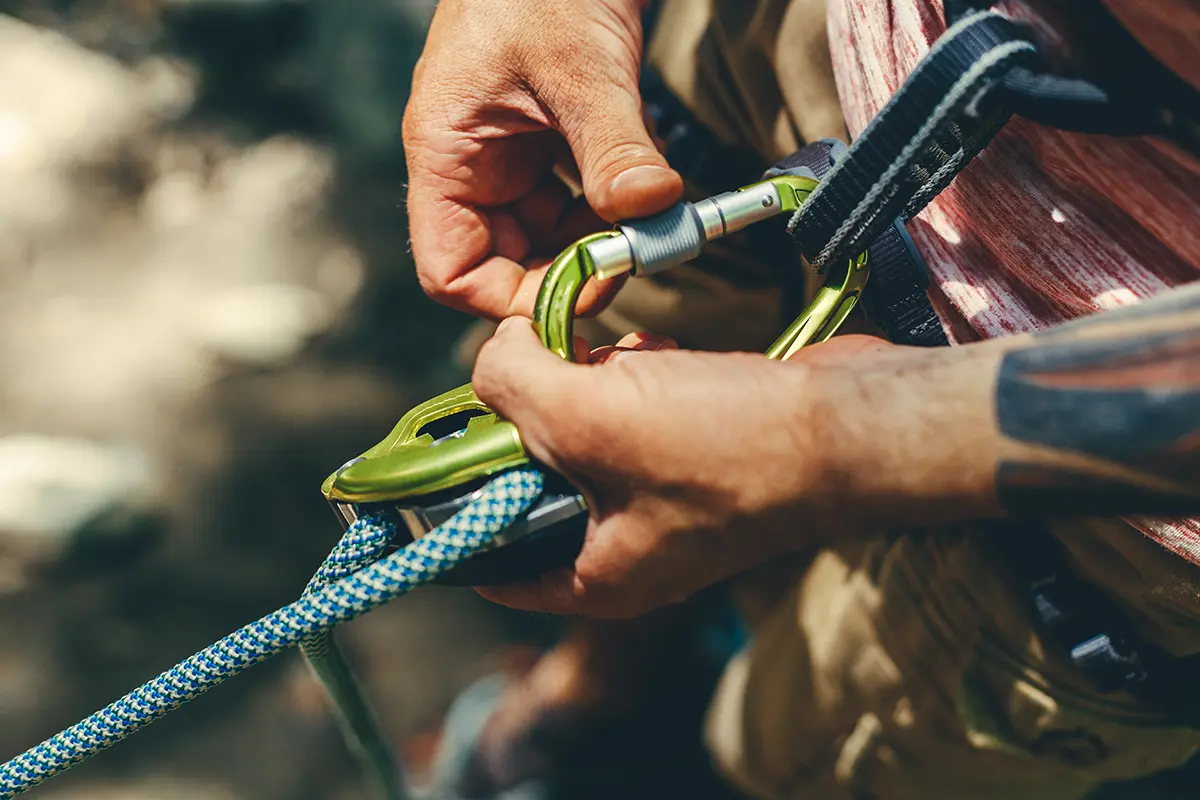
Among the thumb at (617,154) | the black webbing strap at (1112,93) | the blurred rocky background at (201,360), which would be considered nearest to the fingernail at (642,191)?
the thumb at (617,154)

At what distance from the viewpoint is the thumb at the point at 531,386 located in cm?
47

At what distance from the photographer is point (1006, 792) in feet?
2.95

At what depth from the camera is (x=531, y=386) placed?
48 centimetres

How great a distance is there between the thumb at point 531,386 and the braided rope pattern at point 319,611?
34 millimetres

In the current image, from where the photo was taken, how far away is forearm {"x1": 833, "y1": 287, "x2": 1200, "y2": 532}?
40 centimetres

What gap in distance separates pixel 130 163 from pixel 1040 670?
1566 millimetres

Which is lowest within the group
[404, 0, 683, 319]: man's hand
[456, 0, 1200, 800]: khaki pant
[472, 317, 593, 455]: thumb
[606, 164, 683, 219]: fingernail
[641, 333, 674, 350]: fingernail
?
[456, 0, 1200, 800]: khaki pant

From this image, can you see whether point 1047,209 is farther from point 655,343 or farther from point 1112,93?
point 655,343

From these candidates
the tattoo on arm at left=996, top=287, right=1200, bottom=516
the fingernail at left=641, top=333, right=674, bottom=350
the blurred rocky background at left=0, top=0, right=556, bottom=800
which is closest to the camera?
the tattoo on arm at left=996, top=287, right=1200, bottom=516

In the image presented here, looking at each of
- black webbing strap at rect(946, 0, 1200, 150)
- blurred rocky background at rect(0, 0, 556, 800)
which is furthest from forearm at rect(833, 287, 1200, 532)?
blurred rocky background at rect(0, 0, 556, 800)

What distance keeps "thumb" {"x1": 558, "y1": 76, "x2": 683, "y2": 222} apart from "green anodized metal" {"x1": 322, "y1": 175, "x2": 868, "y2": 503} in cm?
3

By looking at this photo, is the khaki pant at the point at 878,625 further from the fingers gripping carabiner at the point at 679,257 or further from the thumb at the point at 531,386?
the thumb at the point at 531,386

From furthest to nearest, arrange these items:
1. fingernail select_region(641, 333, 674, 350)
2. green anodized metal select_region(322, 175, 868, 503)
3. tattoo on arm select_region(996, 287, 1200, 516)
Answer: fingernail select_region(641, 333, 674, 350)
green anodized metal select_region(322, 175, 868, 503)
tattoo on arm select_region(996, 287, 1200, 516)

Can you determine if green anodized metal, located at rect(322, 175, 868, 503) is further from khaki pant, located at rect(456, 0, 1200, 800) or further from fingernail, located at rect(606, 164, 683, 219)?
khaki pant, located at rect(456, 0, 1200, 800)
